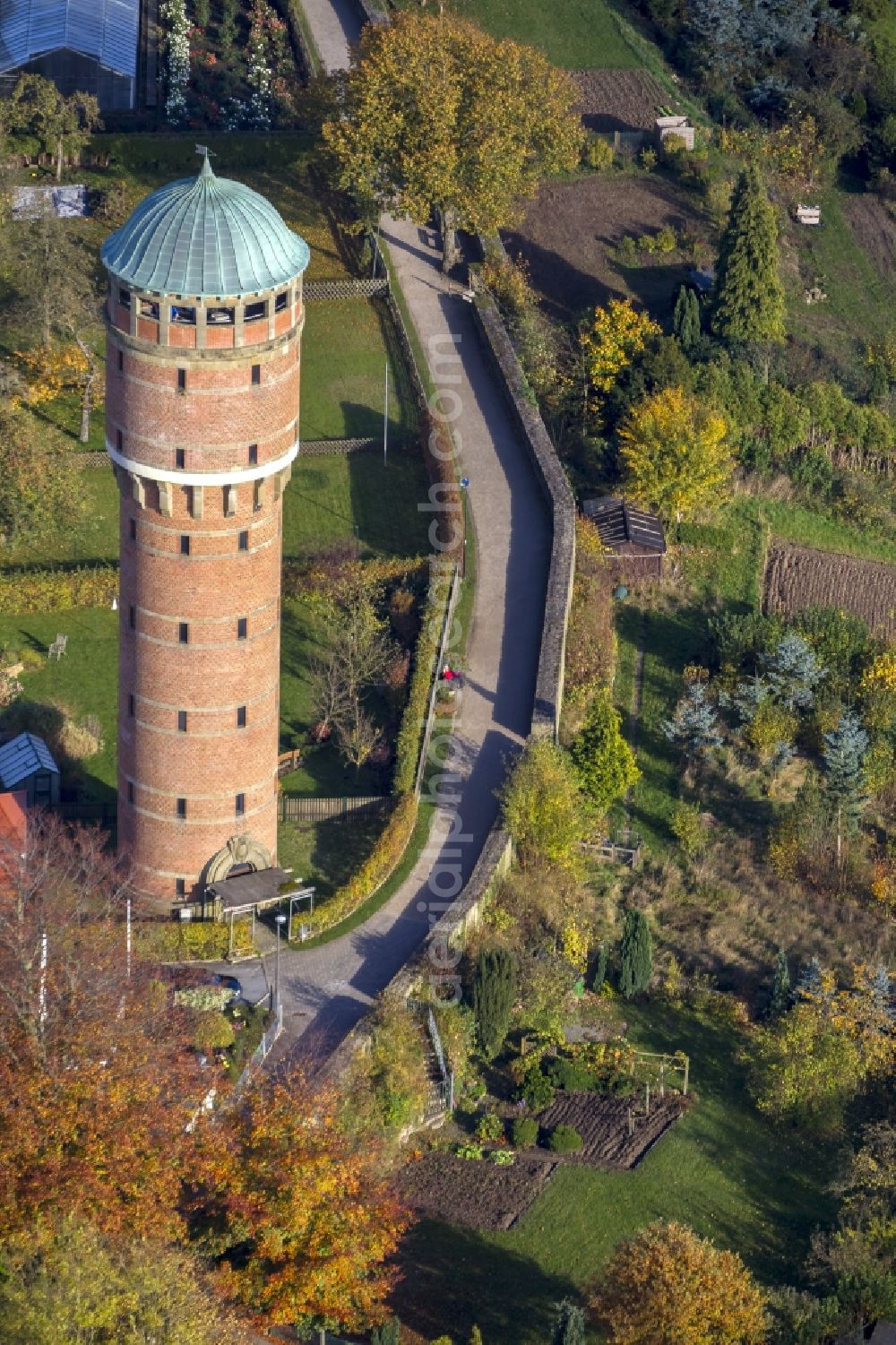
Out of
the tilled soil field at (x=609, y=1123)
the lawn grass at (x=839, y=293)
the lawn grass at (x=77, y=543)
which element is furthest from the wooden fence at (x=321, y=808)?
the lawn grass at (x=839, y=293)

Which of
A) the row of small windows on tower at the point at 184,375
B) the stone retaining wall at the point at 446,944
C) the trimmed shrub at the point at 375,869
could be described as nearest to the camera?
the row of small windows on tower at the point at 184,375

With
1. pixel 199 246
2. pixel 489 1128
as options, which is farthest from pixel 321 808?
pixel 199 246

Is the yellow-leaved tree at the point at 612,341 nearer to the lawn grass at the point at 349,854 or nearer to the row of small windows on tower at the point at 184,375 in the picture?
the lawn grass at the point at 349,854

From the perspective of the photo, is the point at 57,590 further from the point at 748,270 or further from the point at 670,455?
the point at 748,270

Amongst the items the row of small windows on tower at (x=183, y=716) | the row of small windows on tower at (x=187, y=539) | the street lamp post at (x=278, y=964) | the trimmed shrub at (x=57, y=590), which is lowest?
the street lamp post at (x=278, y=964)

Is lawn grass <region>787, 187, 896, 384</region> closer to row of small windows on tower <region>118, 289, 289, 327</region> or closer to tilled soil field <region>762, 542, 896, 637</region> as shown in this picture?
tilled soil field <region>762, 542, 896, 637</region>

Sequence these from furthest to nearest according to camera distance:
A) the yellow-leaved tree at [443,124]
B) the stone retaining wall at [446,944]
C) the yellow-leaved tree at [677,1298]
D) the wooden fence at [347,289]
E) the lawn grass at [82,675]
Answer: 1. the wooden fence at [347,289]
2. the yellow-leaved tree at [443,124]
3. the lawn grass at [82,675]
4. the stone retaining wall at [446,944]
5. the yellow-leaved tree at [677,1298]

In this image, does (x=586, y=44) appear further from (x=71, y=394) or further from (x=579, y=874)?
(x=579, y=874)

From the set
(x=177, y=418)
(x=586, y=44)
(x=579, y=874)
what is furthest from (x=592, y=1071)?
(x=586, y=44)
